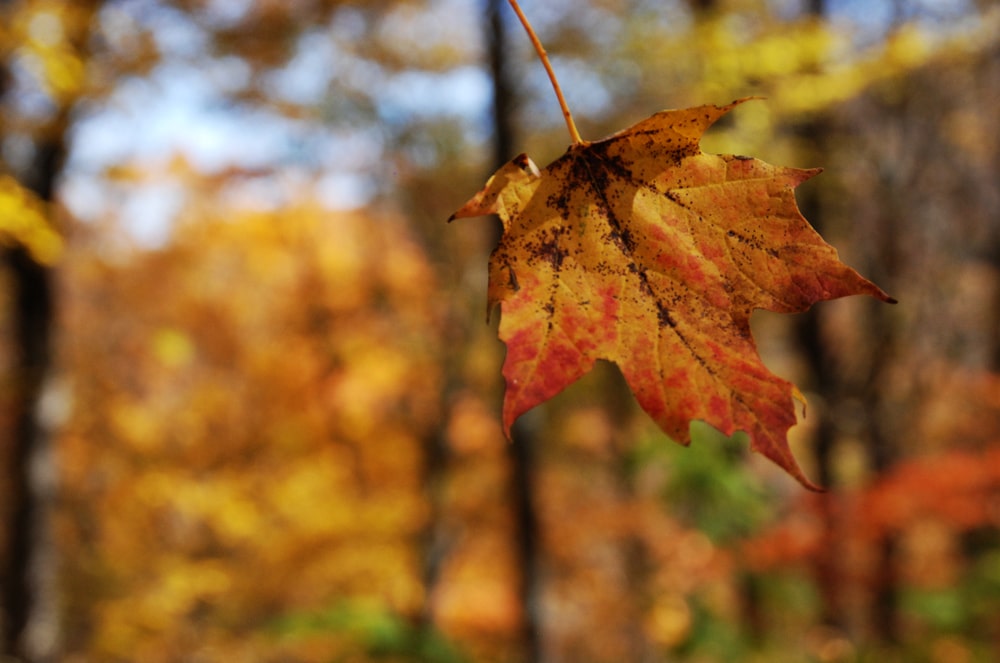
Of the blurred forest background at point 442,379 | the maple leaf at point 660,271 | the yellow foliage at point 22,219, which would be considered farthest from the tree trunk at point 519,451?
the maple leaf at point 660,271

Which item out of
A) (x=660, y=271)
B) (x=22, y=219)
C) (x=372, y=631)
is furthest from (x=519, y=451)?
(x=660, y=271)

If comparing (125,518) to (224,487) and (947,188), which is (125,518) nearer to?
(224,487)

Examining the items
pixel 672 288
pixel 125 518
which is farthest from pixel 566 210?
pixel 125 518

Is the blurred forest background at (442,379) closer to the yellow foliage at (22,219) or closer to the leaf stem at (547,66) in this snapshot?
the yellow foliage at (22,219)

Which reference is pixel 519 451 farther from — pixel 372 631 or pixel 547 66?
pixel 547 66

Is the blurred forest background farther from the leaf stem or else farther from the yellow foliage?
the leaf stem
